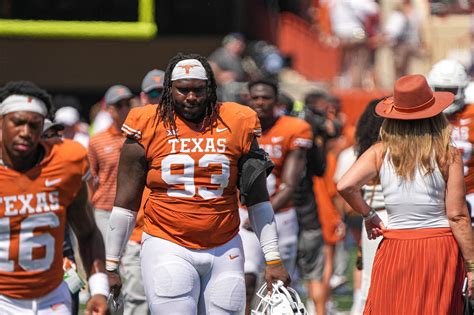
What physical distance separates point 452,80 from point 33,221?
3.39m

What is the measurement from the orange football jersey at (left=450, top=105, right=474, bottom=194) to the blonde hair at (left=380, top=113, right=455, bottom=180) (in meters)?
1.49

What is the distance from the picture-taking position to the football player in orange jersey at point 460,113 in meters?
8.20

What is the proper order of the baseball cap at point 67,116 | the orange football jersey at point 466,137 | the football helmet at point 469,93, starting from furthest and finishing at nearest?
the baseball cap at point 67,116, the football helmet at point 469,93, the orange football jersey at point 466,137

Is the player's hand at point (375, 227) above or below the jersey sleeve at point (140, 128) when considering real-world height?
below

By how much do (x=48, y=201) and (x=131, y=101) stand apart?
4.07 metres

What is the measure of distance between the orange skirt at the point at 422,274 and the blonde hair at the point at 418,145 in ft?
1.15

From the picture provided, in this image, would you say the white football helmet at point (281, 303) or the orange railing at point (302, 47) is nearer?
the white football helmet at point (281, 303)

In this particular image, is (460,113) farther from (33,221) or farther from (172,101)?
(33,221)

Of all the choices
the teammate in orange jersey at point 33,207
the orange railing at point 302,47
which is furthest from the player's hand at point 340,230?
the orange railing at point 302,47

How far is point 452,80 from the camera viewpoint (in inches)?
332

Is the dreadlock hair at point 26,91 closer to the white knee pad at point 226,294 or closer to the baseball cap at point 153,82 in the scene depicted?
the white knee pad at point 226,294

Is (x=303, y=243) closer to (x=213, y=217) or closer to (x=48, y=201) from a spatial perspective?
(x=213, y=217)

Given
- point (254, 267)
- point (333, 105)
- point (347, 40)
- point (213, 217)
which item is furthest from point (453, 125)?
point (347, 40)

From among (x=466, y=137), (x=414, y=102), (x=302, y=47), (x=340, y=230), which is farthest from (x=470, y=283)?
(x=302, y=47)
